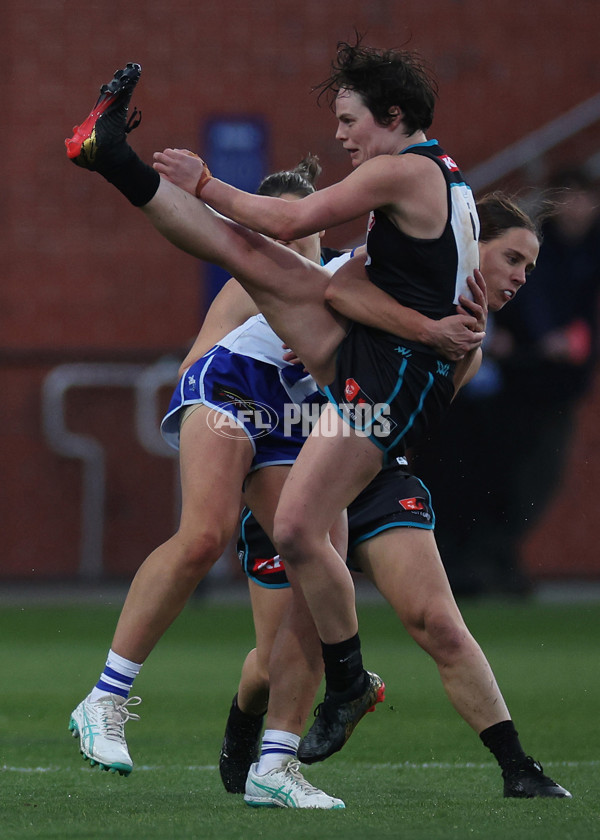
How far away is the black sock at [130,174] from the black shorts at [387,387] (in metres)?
0.68

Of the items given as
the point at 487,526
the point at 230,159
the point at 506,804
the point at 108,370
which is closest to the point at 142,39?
the point at 230,159

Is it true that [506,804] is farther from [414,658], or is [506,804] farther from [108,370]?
[108,370]

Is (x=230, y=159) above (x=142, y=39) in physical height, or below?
below

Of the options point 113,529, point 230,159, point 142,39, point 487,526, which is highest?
point 142,39

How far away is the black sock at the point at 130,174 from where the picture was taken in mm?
3967

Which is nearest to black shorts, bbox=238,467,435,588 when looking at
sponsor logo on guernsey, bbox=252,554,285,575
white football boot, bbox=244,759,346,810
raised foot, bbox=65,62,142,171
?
sponsor logo on guernsey, bbox=252,554,285,575

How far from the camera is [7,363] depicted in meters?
11.2

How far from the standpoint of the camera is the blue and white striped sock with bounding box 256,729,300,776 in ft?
13.6

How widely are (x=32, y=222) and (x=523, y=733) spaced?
7.73 metres

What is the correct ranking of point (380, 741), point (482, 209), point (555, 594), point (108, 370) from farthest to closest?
point (108, 370) → point (555, 594) → point (380, 741) → point (482, 209)

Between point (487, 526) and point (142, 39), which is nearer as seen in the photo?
point (487, 526)

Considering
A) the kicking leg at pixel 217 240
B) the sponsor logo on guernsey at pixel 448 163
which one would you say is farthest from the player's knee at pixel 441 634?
the sponsor logo on guernsey at pixel 448 163

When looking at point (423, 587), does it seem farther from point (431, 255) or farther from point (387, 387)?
point (431, 255)

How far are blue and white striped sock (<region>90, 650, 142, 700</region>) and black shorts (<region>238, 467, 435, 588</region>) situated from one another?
546 millimetres
